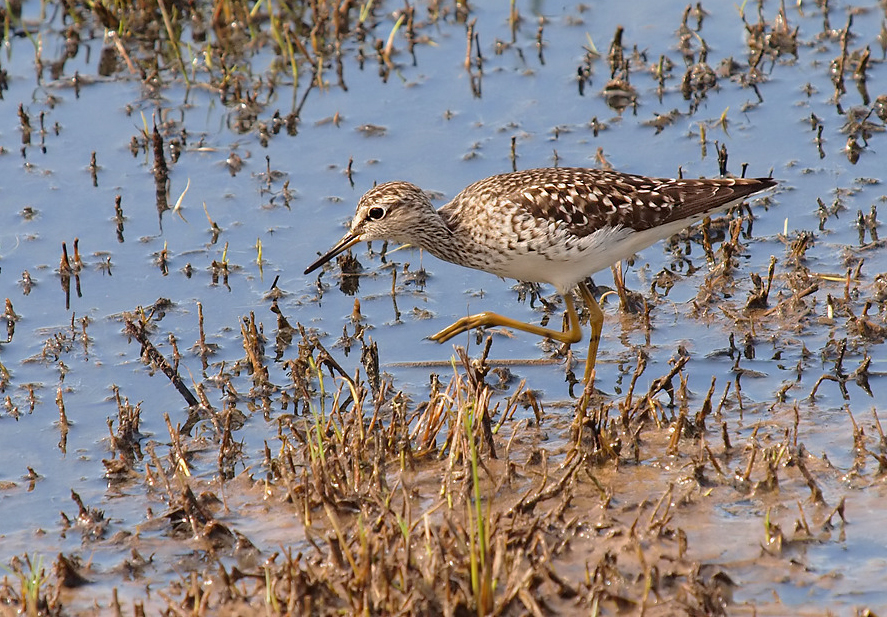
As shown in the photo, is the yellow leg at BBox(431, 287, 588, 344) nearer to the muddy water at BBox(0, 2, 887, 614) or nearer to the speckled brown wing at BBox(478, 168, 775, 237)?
the muddy water at BBox(0, 2, 887, 614)

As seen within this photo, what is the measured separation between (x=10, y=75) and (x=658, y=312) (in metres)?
6.84

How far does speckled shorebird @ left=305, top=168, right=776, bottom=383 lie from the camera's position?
8.07 meters

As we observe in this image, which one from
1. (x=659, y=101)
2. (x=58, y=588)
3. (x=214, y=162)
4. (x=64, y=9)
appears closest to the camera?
(x=58, y=588)

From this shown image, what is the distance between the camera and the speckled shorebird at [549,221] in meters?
8.07

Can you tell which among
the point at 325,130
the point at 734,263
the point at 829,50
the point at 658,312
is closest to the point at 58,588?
the point at 658,312

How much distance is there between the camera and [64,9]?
12828 mm

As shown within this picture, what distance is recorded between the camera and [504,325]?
27.6 feet

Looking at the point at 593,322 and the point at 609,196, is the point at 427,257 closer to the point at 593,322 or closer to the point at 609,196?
the point at 593,322

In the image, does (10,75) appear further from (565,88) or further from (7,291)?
(565,88)

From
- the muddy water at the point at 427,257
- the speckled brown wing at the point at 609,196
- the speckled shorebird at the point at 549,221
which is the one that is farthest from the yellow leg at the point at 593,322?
the speckled brown wing at the point at 609,196

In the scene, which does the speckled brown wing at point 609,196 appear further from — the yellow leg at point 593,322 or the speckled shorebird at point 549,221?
the yellow leg at point 593,322

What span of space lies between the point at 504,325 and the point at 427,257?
5.54ft

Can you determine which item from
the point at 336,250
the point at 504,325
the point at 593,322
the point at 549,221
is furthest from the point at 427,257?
the point at 549,221

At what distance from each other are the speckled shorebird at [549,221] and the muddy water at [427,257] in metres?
0.66
